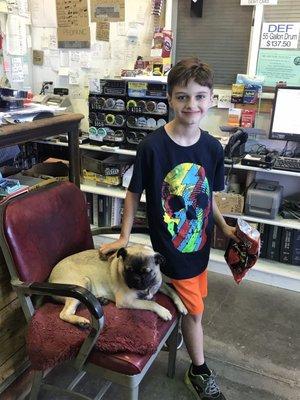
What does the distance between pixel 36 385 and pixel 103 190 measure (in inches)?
64.4

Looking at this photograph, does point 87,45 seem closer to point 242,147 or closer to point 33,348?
point 242,147

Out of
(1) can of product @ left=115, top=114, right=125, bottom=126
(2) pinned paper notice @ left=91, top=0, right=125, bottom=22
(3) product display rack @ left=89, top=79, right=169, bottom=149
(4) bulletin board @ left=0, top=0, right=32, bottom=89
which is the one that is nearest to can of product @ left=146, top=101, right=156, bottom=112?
(3) product display rack @ left=89, top=79, right=169, bottom=149

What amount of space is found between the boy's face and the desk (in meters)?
0.52

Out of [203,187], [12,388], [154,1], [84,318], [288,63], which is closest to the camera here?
[84,318]

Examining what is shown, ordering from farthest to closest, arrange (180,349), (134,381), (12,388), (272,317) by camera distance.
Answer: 1. (272,317)
2. (180,349)
3. (12,388)
4. (134,381)

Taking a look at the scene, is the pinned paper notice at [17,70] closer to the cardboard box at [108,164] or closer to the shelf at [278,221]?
the cardboard box at [108,164]

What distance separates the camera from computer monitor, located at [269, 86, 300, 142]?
2.32 metres

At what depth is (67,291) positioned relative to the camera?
1.22m

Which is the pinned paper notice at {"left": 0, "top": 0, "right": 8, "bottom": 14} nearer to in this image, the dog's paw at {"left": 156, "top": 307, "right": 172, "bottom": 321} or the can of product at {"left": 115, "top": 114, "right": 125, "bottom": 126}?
the can of product at {"left": 115, "top": 114, "right": 125, "bottom": 126}

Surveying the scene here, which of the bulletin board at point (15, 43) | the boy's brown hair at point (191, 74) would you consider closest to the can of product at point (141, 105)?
the bulletin board at point (15, 43)

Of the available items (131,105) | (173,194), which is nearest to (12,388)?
(173,194)

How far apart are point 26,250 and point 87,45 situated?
2182 mm

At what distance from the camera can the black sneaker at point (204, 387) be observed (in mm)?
1589

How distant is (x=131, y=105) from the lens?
2615 millimetres
